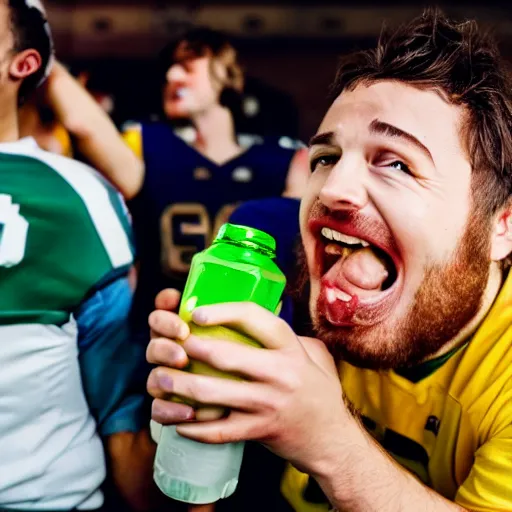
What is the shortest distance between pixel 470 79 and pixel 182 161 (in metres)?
0.42

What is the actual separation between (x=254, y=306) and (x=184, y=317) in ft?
0.23

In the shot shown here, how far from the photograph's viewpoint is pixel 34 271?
2.48ft

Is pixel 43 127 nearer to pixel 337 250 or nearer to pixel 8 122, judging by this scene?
pixel 8 122

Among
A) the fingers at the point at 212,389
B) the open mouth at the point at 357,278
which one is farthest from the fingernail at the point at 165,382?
the open mouth at the point at 357,278

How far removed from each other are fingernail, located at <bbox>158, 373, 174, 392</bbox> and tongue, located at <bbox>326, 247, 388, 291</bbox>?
0.25m

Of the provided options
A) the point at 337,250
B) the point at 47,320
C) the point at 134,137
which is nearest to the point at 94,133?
the point at 134,137

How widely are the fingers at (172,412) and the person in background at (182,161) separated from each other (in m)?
0.32

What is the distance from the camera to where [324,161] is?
0.74 m

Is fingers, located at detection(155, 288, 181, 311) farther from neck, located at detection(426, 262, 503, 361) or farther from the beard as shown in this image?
neck, located at detection(426, 262, 503, 361)

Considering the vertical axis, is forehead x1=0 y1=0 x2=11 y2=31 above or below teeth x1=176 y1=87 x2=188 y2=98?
above

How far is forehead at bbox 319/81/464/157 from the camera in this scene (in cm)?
66

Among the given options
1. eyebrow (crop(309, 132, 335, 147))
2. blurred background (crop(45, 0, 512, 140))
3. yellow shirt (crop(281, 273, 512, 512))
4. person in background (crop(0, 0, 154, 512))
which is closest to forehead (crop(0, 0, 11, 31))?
person in background (crop(0, 0, 154, 512))

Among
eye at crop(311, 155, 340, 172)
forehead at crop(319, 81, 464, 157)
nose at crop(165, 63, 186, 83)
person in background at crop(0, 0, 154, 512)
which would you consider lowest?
person in background at crop(0, 0, 154, 512)

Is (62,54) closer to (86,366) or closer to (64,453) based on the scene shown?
(86,366)
